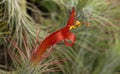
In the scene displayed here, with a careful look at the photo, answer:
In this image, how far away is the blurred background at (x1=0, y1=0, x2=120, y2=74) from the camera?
0.93 m

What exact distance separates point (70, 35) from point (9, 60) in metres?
0.27

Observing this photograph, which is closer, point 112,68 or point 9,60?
point 9,60

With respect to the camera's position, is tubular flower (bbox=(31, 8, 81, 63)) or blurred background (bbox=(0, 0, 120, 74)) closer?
tubular flower (bbox=(31, 8, 81, 63))

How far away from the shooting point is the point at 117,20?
3.70 feet

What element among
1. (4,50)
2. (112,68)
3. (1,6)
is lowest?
(112,68)

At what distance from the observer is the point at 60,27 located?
102 cm

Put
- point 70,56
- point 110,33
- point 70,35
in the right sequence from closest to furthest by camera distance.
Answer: point 70,35, point 70,56, point 110,33

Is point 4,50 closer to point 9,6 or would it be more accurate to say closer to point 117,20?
point 9,6

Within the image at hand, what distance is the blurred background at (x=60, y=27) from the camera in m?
0.93

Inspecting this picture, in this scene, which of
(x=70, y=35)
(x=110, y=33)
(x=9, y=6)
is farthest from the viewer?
(x=110, y=33)

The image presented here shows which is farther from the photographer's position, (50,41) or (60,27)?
(60,27)

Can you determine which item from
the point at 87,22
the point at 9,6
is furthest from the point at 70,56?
the point at 9,6

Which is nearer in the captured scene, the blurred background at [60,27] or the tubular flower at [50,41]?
the tubular flower at [50,41]

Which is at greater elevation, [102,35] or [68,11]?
[68,11]
